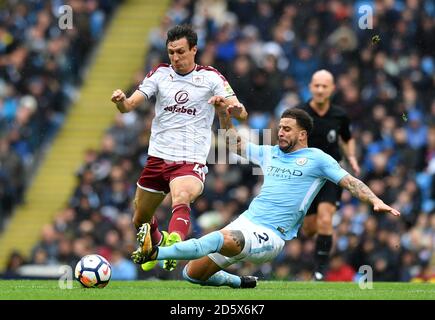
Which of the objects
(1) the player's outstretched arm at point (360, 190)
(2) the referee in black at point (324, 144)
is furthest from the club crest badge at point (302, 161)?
(2) the referee in black at point (324, 144)

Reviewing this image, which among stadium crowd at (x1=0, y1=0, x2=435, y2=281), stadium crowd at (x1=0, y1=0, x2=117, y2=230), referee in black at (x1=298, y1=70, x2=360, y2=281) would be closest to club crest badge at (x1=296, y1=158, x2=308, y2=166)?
referee in black at (x1=298, y1=70, x2=360, y2=281)

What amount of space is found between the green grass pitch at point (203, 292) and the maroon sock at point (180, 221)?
566mm

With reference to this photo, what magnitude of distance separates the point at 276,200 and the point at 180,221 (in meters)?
0.95

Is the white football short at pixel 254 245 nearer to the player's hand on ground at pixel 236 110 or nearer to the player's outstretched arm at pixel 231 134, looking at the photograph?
the player's outstretched arm at pixel 231 134

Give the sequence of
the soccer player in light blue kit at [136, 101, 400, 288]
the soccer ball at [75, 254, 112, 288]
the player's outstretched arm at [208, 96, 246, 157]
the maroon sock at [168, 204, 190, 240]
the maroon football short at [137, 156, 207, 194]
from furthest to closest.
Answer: the maroon football short at [137, 156, 207, 194], the player's outstretched arm at [208, 96, 246, 157], the maroon sock at [168, 204, 190, 240], the soccer ball at [75, 254, 112, 288], the soccer player in light blue kit at [136, 101, 400, 288]

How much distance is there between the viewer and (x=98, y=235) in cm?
1902

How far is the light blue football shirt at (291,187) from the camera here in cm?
1141

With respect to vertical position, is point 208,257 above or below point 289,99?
below

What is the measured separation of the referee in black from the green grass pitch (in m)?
1.08

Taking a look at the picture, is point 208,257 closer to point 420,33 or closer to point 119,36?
point 420,33

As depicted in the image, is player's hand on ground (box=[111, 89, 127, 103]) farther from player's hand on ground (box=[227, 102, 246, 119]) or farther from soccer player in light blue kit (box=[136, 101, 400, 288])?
player's hand on ground (box=[227, 102, 246, 119])

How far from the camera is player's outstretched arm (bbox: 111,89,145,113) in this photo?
1148 cm
